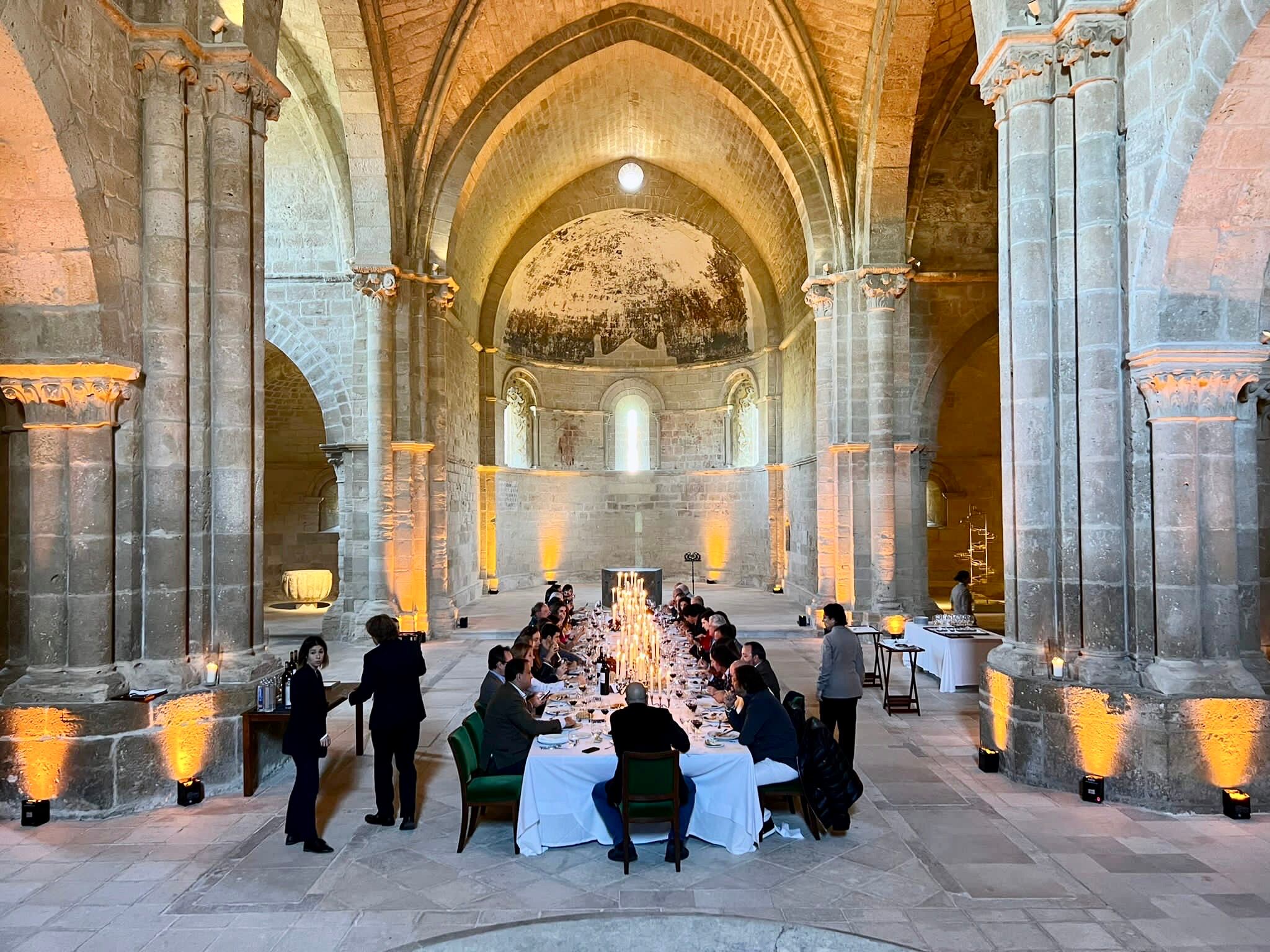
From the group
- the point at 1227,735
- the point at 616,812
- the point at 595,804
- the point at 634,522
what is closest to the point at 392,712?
the point at 595,804

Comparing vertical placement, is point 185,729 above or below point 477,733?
below

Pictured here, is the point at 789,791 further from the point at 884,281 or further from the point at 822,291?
the point at 822,291

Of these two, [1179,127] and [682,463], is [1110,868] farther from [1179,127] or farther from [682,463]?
[682,463]

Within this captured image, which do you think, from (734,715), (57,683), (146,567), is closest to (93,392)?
(146,567)

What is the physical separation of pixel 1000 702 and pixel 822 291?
1060cm

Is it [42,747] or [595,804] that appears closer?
[595,804]

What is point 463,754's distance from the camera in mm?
6203

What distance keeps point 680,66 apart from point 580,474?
44.7 ft

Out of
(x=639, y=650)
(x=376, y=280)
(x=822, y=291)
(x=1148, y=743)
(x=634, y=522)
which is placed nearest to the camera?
(x=1148, y=743)

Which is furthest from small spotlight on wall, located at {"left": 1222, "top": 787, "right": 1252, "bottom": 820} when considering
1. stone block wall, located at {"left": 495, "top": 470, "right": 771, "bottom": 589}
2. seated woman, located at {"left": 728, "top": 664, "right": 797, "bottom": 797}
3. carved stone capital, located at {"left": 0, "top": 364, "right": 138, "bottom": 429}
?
stone block wall, located at {"left": 495, "top": 470, "right": 771, "bottom": 589}

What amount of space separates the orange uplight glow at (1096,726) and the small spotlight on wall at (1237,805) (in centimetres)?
76

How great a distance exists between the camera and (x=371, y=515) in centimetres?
1585

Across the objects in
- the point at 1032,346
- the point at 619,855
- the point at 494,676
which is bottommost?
the point at 619,855

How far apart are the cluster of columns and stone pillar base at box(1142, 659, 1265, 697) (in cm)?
1
